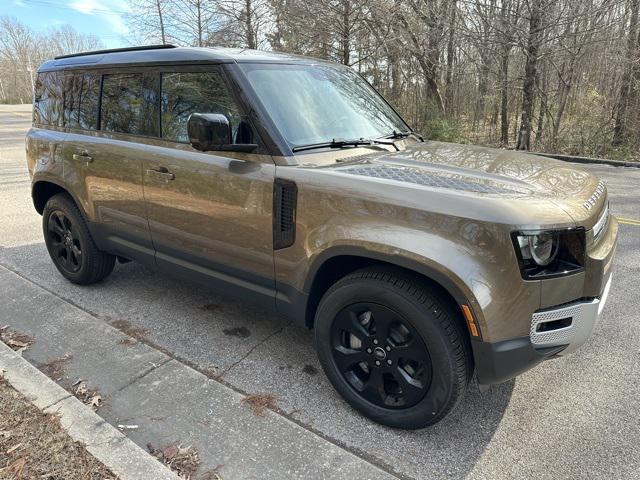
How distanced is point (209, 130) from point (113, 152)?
1366mm

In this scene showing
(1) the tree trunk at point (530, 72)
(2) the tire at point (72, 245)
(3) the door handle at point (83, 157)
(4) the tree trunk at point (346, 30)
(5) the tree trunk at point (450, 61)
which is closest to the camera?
(3) the door handle at point (83, 157)

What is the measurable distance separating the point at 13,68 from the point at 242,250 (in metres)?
74.1

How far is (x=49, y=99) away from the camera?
4.25m

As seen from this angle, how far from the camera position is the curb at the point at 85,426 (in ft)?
7.02

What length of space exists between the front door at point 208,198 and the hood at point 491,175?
568 mm

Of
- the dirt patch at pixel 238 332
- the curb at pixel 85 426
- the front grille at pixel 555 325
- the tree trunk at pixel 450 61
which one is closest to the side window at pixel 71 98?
the curb at pixel 85 426

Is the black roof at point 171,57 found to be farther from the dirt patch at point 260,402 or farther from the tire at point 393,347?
the dirt patch at point 260,402

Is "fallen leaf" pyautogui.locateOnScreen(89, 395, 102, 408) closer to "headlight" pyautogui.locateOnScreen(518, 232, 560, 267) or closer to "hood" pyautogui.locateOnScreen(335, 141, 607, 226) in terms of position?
"hood" pyautogui.locateOnScreen(335, 141, 607, 226)

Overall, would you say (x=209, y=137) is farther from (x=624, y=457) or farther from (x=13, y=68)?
(x=13, y=68)

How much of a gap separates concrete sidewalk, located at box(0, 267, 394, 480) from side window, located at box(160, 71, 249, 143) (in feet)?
4.93

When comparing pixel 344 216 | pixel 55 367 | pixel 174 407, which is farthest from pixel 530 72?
pixel 55 367

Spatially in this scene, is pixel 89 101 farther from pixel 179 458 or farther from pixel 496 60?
pixel 496 60

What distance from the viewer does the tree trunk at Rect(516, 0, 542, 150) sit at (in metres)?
11.2

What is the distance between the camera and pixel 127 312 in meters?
3.87
